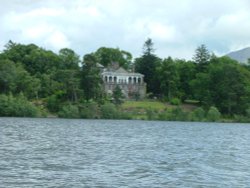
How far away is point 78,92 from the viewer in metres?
132

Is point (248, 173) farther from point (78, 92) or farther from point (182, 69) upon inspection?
point (182, 69)

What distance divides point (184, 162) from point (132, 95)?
390 feet

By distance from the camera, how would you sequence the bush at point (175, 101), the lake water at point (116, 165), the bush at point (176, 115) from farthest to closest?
the bush at point (175, 101)
the bush at point (176, 115)
the lake water at point (116, 165)

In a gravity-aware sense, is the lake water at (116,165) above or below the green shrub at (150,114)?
below

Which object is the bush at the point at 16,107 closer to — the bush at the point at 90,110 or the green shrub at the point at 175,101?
the bush at the point at 90,110

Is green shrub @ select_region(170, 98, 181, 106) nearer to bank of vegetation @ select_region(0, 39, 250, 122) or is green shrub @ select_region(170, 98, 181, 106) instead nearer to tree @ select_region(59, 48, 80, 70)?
bank of vegetation @ select_region(0, 39, 250, 122)

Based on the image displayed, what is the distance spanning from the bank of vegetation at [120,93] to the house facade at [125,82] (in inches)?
153

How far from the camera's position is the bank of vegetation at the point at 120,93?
5049 inches

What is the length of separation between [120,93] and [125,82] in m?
33.7

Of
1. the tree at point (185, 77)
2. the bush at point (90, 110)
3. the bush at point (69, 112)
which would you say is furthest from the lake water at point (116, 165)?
the tree at point (185, 77)

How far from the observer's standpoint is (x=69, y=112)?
12575 centimetres

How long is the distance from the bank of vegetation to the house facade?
3890 millimetres

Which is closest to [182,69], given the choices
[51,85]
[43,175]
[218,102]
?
[218,102]

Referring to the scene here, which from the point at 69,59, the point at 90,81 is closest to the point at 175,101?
the point at 90,81
